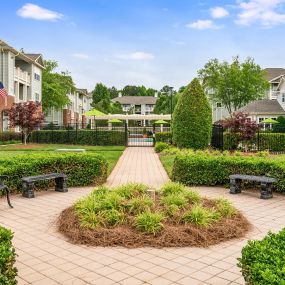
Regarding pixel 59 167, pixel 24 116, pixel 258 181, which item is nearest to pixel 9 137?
pixel 24 116

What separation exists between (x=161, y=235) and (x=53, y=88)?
4725 centimetres

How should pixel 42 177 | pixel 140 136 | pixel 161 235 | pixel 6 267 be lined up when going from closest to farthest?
pixel 6 267 → pixel 161 235 → pixel 42 177 → pixel 140 136

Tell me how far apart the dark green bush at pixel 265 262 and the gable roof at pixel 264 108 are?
149ft

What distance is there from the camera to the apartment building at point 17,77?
3497 centimetres

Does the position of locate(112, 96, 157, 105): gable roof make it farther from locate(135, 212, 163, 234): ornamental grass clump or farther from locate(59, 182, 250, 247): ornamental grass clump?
locate(135, 212, 163, 234): ornamental grass clump

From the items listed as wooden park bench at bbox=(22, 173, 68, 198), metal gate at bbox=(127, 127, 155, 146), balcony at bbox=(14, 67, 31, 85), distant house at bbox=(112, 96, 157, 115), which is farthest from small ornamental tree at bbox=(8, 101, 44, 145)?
distant house at bbox=(112, 96, 157, 115)

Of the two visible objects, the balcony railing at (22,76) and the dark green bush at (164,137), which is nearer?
the dark green bush at (164,137)

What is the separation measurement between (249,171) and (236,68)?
37080 millimetres

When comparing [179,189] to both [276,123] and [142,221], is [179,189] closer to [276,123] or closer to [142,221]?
[142,221]

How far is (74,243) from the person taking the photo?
648cm

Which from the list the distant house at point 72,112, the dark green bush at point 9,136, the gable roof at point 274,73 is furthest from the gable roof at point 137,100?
the dark green bush at point 9,136

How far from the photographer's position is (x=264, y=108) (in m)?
48.5

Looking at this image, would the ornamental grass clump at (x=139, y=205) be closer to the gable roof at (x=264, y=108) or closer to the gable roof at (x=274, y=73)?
the gable roof at (x=264, y=108)

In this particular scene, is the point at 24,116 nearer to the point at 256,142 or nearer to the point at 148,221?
the point at 256,142
